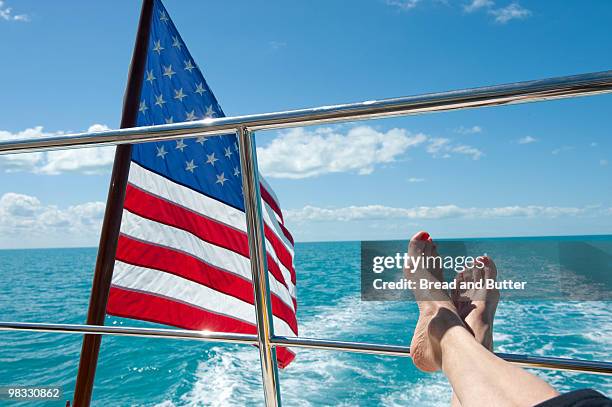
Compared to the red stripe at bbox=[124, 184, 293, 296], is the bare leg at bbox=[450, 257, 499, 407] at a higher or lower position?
lower

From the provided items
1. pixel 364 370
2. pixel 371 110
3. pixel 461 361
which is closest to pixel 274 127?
pixel 371 110

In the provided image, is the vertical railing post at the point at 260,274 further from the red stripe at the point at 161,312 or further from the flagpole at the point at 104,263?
the red stripe at the point at 161,312

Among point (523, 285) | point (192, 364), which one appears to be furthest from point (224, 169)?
point (192, 364)

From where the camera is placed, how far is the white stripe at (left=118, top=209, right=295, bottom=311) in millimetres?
1874

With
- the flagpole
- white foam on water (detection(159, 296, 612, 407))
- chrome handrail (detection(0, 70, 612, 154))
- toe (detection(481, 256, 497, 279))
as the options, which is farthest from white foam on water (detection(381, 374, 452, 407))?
chrome handrail (detection(0, 70, 612, 154))

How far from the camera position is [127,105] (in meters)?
1.97

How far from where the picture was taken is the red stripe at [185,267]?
1852 mm

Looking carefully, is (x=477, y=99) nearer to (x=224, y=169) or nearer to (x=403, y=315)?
(x=224, y=169)

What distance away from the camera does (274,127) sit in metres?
0.73

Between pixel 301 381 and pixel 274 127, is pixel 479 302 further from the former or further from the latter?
pixel 301 381

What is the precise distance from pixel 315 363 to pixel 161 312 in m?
5.09

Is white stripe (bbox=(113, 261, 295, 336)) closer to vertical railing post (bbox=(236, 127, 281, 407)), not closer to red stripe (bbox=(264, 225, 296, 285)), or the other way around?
red stripe (bbox=(264, 225, 296, 285))

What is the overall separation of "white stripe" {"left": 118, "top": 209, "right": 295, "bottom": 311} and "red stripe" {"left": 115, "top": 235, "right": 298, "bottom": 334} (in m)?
0.02

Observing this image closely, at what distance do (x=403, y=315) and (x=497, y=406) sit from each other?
28.1ft
